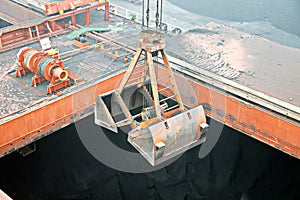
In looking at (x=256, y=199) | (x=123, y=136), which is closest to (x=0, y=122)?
(x=123, y=136)

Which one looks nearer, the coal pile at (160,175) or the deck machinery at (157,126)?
the deck machinery at (157,126)

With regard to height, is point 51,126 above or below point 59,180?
above

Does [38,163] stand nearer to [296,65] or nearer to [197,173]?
[197,173]

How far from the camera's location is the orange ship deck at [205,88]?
421 inches

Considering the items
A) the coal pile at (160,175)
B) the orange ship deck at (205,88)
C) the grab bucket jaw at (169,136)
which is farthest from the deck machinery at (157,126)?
the coal pile at (160,175)

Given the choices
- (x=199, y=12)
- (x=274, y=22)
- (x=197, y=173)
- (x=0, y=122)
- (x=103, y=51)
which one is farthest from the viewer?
(x=199, y=12)

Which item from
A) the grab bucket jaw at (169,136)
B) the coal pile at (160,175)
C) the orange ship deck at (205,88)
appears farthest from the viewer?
the coal pile at (160,175)

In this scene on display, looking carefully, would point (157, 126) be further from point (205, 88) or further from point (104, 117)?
point (205, 88)

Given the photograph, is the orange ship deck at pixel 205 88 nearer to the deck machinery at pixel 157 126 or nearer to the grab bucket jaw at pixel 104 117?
the grab bucket jaw at pixel 104 117

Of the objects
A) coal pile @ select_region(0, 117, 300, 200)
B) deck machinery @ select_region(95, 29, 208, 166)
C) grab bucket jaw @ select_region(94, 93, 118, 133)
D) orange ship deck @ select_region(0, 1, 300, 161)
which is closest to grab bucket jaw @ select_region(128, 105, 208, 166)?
deck machinery @ select_region(95, 29, 208, 166)

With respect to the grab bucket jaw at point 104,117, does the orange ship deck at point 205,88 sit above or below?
below

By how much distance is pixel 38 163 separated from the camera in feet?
39.1

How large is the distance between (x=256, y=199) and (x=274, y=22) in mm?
19071

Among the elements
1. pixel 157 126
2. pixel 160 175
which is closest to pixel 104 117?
pixel 157 126
